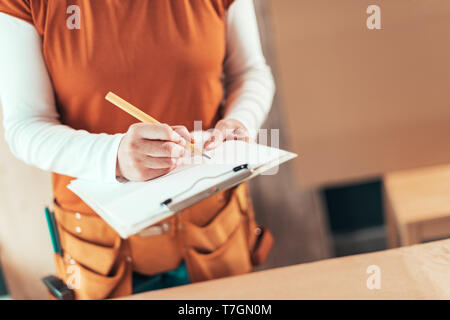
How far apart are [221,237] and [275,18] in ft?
0.99

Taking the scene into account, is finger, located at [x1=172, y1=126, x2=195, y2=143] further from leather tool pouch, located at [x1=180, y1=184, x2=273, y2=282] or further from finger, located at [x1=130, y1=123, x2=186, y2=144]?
leather tool pouch, located at [x1=180, y1=184, x2=273, y2=282]

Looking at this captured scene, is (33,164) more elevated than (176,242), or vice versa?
(33,164)

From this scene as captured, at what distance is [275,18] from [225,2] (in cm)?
7

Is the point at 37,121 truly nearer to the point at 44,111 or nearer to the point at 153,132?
the point at 44,111

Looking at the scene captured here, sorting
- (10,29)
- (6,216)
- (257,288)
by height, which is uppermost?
(10,29)

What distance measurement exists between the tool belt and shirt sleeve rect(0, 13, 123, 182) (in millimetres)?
85

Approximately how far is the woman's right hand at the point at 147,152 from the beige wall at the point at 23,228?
0.45ft

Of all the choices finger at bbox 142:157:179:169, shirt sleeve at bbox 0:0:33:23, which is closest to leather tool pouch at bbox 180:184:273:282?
finger at bbox 142:157:179:169

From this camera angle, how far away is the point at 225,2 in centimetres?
49

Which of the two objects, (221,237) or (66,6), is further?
(221,237)

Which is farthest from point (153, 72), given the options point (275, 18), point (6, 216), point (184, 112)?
point (6, 216)

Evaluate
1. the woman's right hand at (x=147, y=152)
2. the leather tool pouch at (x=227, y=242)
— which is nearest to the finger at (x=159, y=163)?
the woman's right hand at (x=147, y=152)

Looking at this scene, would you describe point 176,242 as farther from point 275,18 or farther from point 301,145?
point 275,18

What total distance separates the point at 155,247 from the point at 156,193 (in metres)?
0.13
